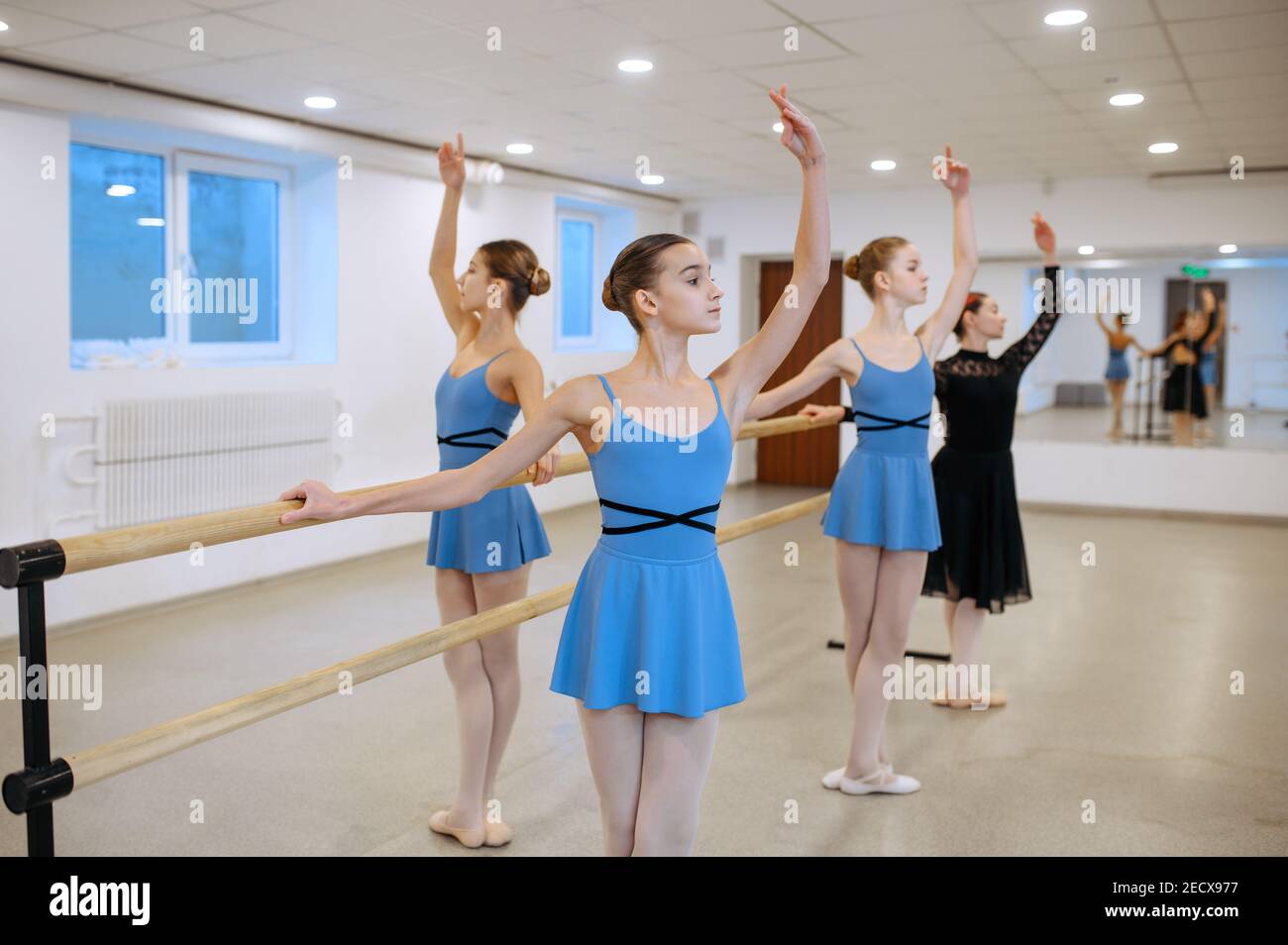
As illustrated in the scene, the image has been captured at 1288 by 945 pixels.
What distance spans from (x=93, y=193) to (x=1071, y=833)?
584 centimetres

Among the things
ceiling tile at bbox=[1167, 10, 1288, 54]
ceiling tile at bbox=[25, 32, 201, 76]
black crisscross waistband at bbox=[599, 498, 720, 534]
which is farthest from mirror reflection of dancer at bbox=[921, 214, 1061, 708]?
ceiling tile at bbox=[25, 32, 201, 76]

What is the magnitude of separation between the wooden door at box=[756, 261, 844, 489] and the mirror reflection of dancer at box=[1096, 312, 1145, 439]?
2.40 meters

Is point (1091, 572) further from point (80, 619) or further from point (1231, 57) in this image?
point (80, 619)

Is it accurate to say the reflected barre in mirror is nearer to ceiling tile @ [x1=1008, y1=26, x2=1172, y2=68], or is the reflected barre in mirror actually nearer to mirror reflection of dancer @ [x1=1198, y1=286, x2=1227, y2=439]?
mirror reflection of dancer @ [x1=1198, y1=286, x2=1227, y2=439]

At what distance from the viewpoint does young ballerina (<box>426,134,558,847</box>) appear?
3.15 meters

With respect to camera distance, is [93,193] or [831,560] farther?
[831,560]

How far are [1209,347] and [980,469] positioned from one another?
22.0 ft

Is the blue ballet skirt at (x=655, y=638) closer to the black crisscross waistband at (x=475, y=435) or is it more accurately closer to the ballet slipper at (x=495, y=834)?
the black crisscross waistband at (x=475, y=435)

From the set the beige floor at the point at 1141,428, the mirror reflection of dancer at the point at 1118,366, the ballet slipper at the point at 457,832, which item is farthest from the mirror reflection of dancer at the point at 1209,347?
the ballet slipper at the point at 457,832

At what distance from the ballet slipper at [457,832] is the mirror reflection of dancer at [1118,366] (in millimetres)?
8210

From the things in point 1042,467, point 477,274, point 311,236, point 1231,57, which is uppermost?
point 1231,57

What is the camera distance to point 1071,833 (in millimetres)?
3398

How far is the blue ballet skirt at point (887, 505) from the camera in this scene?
3.49 m
